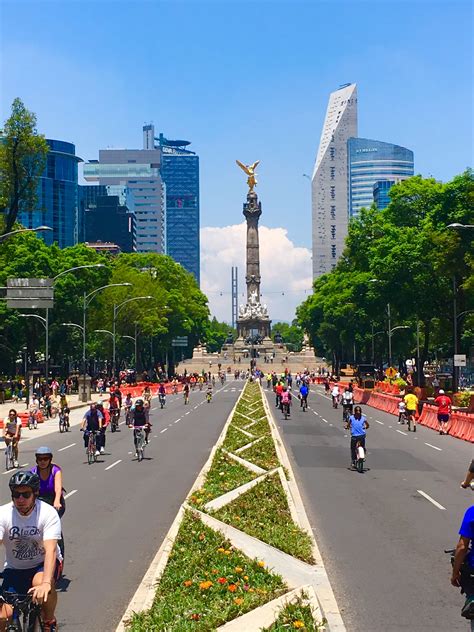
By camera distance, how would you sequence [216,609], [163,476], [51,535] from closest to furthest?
[51,535]
[216,609]
[163,476]

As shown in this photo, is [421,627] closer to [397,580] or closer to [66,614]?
[397,580]

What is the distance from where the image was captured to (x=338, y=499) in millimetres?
17750

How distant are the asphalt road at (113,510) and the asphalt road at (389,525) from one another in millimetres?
2544

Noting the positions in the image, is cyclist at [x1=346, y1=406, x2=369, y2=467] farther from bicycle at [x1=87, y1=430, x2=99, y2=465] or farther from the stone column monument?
the stone column monument

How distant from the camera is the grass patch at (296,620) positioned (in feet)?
25.9

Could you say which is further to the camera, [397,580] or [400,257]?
[400,257]

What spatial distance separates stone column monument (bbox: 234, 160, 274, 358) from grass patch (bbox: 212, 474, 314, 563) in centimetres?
13544

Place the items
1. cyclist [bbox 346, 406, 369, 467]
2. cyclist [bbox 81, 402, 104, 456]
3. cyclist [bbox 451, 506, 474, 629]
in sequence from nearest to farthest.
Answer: cyclist [bbox 451, 506, 474, 629] < cyclist [bbox 346, 406, 369, 467] < cyclist [bbox 81, 402, 104, 456]

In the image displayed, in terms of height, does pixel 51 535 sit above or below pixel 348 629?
above

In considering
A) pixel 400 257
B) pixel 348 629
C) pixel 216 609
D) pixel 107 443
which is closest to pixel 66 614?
pixel 216 609

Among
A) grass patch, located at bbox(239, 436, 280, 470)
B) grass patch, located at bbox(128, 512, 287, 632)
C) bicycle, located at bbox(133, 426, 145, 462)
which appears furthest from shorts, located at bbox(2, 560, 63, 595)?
bicycle, located at bbox(133, 426, 145, 462)

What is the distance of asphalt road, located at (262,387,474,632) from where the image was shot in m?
9.53

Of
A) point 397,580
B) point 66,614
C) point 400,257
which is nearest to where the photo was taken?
point 66,614

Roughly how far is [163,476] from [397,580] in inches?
458
